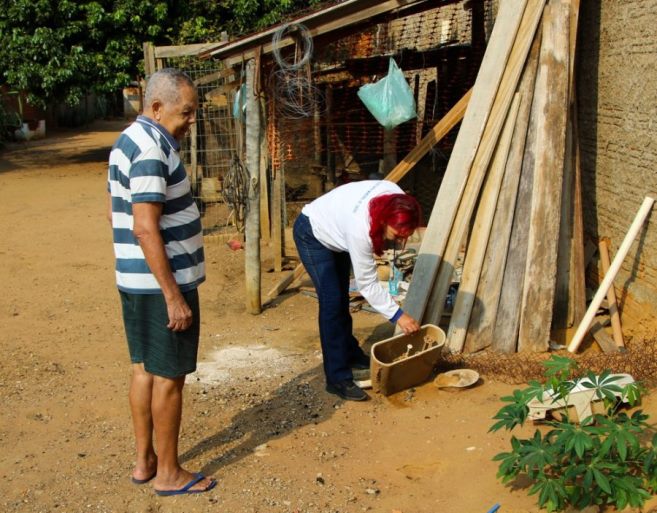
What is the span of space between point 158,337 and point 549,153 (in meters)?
3.06

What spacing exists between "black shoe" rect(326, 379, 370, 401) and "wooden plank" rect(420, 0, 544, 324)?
106 centimetres

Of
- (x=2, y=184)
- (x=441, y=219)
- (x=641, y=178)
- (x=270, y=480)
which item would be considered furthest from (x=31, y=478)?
(x=2, y=184)

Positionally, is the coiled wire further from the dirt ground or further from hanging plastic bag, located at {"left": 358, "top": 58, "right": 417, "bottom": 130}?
the dirt ground

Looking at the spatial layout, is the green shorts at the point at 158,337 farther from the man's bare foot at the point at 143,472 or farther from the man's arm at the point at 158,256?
the man's bare foot at the point at 143,472

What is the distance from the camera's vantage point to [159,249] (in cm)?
328

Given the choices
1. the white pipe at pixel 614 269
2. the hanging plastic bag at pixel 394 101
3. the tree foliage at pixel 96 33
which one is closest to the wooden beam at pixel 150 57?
the hanging plastic bag at pixel 394 101

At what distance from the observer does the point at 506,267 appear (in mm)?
5195

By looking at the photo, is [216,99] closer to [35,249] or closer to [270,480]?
[35,249]

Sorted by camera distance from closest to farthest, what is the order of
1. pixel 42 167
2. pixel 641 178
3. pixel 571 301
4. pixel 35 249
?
1. pixel 641 178
2. pixel 571 301
3. pixel 35 249
4. pixel 42 167

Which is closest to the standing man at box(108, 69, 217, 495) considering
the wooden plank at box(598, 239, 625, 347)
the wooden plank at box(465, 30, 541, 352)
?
the wooden plank at box(465, 30, 541, 352)

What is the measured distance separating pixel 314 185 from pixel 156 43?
6.98 metres

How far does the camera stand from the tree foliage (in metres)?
14.9

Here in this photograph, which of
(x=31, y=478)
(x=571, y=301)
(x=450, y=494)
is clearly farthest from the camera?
(x=571, y=301)

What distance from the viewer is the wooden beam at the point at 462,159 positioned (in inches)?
204
